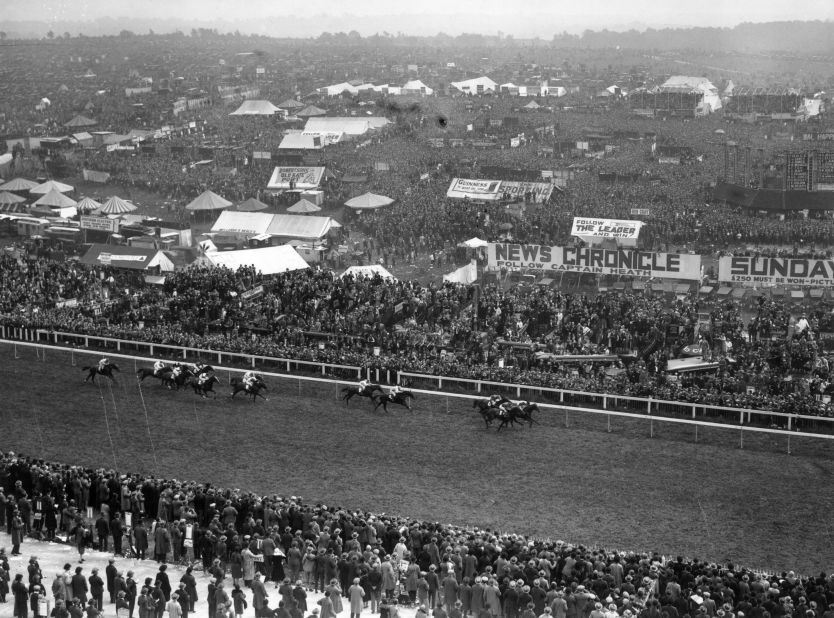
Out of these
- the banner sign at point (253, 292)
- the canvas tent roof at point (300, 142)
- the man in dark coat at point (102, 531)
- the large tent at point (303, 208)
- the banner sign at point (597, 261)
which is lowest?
the man in dark coat at point (102, 531)

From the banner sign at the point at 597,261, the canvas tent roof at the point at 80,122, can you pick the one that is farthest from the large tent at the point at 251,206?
the canvas tent roof at the point at 80,122

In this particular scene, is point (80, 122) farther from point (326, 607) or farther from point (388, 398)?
point (326, 607)

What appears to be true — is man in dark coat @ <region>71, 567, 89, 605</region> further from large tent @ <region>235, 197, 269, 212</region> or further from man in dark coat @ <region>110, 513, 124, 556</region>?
large tent @ <region>235, 197, 269, 212</region>

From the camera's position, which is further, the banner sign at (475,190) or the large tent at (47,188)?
the large tent at (47,188)

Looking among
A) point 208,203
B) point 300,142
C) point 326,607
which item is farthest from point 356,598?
point 300,142

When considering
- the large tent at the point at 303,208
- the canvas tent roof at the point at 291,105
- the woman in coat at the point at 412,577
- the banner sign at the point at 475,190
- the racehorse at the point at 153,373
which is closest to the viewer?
the woman in coat at the point at 412,577

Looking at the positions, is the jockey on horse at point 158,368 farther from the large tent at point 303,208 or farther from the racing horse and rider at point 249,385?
the large tent at point 303,208
